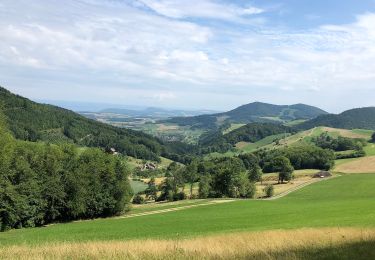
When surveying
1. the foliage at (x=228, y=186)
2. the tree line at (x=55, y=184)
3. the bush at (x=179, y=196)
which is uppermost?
the tree line at (x=55, y=184)

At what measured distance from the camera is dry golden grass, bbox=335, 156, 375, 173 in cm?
14568

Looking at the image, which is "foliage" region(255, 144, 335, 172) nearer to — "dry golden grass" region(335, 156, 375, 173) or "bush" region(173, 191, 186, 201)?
"dry golden grass" region(335, 156, 375, 173)

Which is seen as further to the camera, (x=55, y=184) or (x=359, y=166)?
(x=359, y=166)

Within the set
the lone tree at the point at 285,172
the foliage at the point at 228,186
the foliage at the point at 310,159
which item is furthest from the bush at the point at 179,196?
the foliage at the point at 310,159

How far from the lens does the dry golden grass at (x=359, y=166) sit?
5735 inches

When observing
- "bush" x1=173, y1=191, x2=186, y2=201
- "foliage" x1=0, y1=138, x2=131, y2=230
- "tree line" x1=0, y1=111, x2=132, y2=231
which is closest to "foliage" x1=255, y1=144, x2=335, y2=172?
"bush" x1=173, y1=191, x2=186, y2=201

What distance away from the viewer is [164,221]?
53469 millimetres

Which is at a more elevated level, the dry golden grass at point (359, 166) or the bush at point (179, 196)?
the dry golden grass at point (359, 166)

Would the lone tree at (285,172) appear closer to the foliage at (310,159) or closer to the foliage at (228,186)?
the foliage at (310,159)

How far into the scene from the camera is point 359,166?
502 feet

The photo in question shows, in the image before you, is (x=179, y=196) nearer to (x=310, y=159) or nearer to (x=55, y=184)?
(x=55, y=184)

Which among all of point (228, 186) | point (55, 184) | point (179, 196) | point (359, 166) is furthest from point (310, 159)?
point (55, 184)

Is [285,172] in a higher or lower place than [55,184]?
lower

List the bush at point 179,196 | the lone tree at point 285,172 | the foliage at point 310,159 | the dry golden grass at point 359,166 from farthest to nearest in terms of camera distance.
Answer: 1. the foliage at point 310,159
2. the dry golden grass at point 359,166
3. the lone tree at point 285,172
4. the bush at point 179,196
